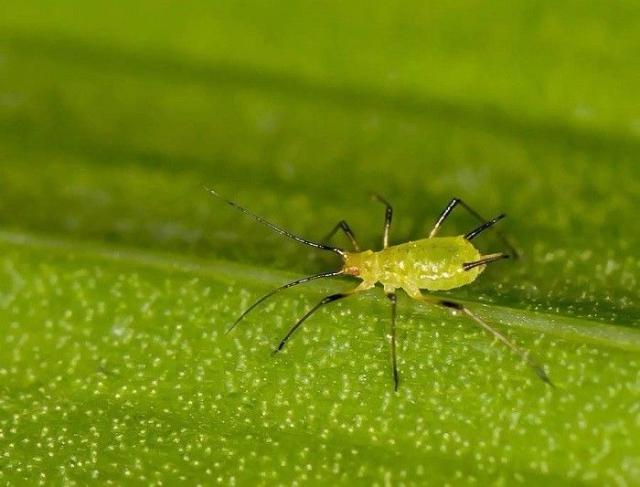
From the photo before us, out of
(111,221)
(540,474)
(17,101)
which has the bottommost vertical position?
(540,474)

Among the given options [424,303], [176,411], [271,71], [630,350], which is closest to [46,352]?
[176,411]

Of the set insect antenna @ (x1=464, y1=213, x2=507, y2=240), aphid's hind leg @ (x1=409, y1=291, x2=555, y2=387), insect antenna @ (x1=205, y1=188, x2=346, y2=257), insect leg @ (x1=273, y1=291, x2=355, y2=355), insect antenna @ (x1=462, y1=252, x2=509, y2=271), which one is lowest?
aphid's hind leg @ (x1=409, y1=291, x2=555, y2=387)

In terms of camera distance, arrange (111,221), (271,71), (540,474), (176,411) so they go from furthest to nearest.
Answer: (271,71), (111,221), (176,411), (540,474)

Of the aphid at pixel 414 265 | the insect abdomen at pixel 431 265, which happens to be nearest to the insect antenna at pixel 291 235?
the aphid at pixel 414 265

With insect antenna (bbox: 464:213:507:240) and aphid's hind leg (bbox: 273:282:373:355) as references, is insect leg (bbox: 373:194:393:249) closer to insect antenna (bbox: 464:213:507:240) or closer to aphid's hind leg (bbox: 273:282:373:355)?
insect antenna (bbox: 464:213:507:240)

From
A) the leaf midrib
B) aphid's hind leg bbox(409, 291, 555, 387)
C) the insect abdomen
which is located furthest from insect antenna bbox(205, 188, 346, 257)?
aphid's hind leg bbox(409, 291, 555, 387)

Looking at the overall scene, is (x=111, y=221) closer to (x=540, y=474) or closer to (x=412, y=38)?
Answer: (x=412, y=38)

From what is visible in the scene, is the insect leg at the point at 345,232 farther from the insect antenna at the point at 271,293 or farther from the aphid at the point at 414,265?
the insect antenna at the point at 271,293

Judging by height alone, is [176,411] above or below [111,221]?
below
